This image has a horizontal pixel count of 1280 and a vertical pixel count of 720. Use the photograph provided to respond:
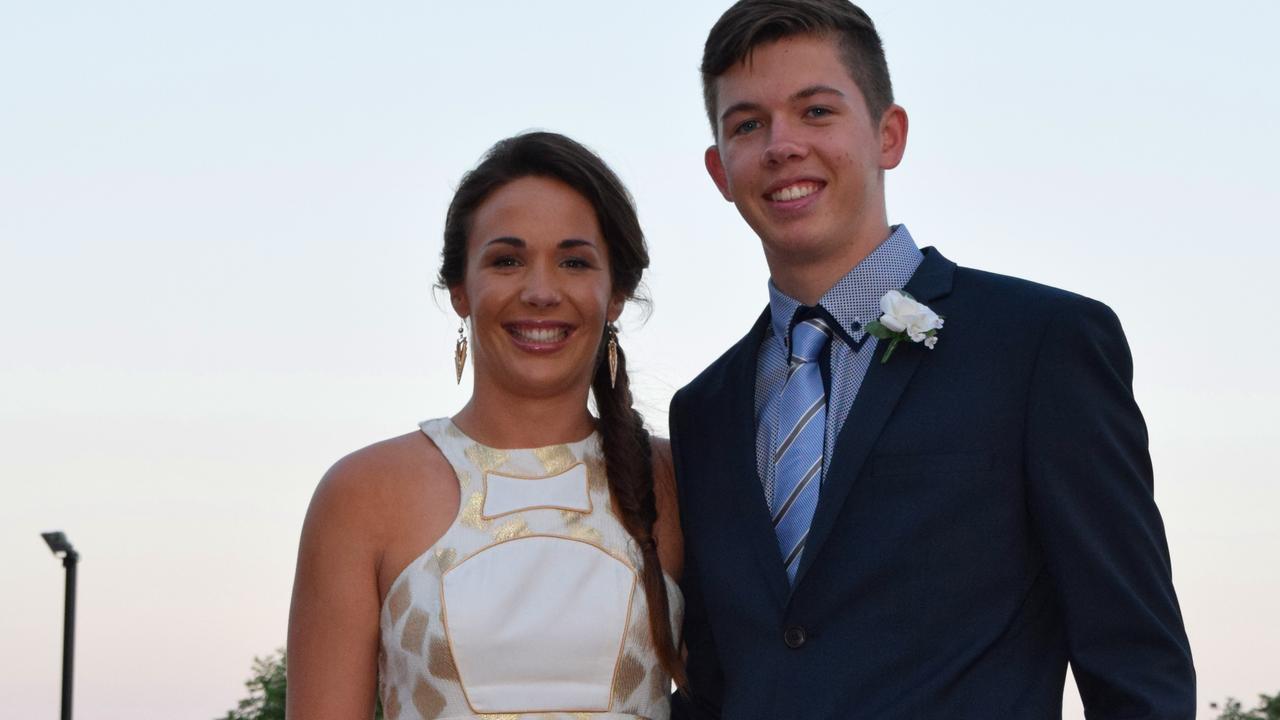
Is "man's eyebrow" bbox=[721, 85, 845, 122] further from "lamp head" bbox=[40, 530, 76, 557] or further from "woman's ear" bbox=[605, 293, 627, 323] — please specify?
"lamp head" bbox=[40, 530, 76, 557]

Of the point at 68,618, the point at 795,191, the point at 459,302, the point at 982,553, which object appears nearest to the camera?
the point at 982,553

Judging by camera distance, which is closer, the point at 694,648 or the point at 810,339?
the point at 810,339

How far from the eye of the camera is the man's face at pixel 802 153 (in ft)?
13.8

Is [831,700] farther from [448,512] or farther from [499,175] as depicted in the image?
[499,175]

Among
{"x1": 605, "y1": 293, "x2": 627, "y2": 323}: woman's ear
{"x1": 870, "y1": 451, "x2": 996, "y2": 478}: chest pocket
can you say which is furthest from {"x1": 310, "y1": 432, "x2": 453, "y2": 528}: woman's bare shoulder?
{"x1": 870, "y1": 451, "x2": 996, "y2": 478}: chest pocket

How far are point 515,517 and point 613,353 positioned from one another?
637 millimetres

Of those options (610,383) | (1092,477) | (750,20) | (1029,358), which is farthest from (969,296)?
(610,383)

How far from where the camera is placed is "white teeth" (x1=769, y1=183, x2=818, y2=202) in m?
4.21

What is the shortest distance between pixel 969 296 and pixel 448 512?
165cm

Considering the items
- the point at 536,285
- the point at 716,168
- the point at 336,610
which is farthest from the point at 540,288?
the point at 336,610

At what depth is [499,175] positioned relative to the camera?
4.85 m

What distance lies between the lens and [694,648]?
4488 millimetres

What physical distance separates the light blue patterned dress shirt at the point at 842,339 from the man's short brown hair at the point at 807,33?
17.2 inches

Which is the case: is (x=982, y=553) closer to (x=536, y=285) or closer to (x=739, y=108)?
(x=739, y=108)
